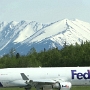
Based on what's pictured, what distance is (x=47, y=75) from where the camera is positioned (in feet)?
163

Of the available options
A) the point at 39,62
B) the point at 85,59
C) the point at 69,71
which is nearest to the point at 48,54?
the point at 39,62

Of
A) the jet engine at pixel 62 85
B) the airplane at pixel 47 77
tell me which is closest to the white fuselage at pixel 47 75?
the airplane at pixel 47 77

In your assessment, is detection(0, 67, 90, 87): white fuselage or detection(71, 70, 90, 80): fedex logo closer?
detection(0, 67, 90, 87): white fuselage

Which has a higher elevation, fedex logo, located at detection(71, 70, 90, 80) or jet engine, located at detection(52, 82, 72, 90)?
fedex logo, located at detection(71, 70, 90, 80)

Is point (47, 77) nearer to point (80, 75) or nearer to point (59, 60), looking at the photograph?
point (80, 75)

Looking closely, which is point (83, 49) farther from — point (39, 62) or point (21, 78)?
point (21, 78)

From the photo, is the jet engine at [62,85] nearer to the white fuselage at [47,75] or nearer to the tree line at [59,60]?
the white fuselage at [47,75]

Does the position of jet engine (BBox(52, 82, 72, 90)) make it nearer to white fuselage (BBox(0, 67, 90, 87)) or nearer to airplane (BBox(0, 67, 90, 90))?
airplane (BBox(0, 67, 90, 90))

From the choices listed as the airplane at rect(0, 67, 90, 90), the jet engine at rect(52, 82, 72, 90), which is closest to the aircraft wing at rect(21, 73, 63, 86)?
the airplane at rect(0, 67, 90, 90)

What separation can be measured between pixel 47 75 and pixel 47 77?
0.21m

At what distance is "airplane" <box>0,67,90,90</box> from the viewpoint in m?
48.5

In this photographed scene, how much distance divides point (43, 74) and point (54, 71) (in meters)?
1.23

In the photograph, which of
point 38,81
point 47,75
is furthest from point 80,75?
point 38,81

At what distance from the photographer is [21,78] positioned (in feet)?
161
